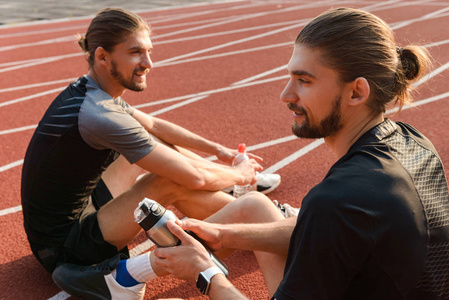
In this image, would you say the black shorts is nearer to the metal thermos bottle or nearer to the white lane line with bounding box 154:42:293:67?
the metal thermos bottle

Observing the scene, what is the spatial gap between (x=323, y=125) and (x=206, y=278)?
82cm

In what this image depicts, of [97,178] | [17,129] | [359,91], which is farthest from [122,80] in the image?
[17,129]

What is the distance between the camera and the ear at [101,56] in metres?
3.23

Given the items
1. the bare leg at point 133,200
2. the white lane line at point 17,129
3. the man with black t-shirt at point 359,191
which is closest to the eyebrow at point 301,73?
the man with black t-shirt at point 359,191

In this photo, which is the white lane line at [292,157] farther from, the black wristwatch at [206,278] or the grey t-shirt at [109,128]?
the black wristwatch at [206,278]

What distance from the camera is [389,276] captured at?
1.72m

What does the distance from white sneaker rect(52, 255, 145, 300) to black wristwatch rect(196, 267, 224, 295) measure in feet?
2.36

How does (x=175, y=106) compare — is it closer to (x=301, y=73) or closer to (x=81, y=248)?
(x=81, y=248)

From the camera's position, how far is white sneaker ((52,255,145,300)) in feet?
9.49

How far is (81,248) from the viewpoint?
305 cm

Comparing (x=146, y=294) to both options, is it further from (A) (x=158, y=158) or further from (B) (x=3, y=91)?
(B) (x=3, y=91)

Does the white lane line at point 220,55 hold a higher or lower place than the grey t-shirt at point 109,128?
lower

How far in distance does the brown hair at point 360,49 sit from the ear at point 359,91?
29mm

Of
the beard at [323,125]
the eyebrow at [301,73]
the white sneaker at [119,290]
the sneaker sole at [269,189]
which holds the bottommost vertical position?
the sneaker sole at [269,189]
